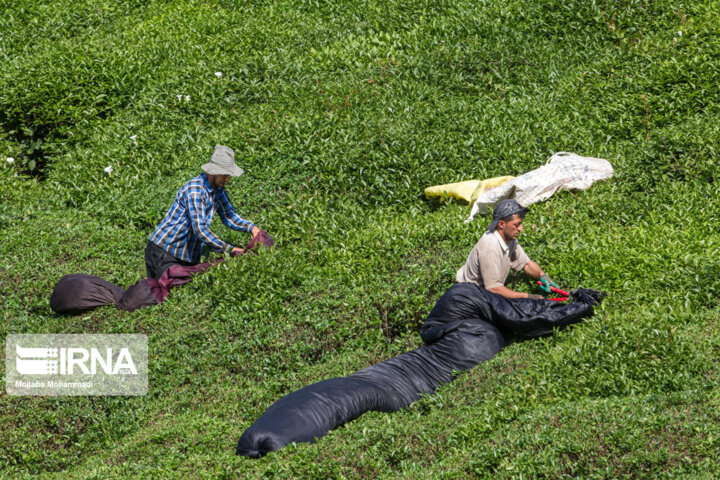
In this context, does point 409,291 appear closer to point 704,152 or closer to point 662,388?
point 662,388

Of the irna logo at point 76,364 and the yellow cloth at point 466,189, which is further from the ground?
the yellow cloth at point 466,189

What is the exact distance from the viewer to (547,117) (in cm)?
1152

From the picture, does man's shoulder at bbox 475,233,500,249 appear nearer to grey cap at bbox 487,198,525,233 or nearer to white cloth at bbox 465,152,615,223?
grey cap at bbox 487,198,525,233

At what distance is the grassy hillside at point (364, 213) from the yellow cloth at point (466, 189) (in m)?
0.20

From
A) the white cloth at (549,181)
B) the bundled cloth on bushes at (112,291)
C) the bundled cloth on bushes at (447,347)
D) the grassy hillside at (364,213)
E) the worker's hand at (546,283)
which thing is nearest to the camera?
the grassy hillside at (364,213)

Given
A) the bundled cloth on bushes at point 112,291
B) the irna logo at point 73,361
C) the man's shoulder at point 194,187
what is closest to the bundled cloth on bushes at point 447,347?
the irna logo at point 73,361

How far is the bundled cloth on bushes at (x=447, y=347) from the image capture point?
6262mm

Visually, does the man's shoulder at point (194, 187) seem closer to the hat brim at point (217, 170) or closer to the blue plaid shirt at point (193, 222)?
the blue plaid shirt at point (193, 222)

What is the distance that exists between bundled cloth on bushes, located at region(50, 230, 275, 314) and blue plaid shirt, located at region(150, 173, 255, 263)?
23 cm

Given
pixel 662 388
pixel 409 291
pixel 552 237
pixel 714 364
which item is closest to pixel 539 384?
pixel 662 388

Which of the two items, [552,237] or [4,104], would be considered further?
[4,104]

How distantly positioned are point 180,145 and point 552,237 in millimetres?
6212

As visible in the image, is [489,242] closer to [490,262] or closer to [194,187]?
[490,262]

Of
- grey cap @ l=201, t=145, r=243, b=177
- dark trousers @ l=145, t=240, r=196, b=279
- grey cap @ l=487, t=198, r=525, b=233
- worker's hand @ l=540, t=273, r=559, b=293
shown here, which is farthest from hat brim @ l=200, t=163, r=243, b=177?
worker's hand @ l=540, t=273, r=559, b=293
